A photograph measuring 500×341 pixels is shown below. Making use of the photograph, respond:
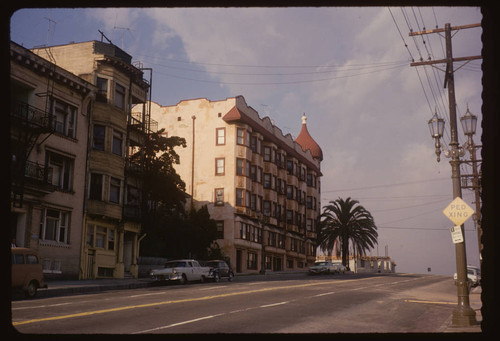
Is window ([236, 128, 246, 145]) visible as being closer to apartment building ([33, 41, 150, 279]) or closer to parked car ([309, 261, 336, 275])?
parked car ([309, 261, 336, 275])

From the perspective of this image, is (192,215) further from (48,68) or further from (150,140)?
(48,68)

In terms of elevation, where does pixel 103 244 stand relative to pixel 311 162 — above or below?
below

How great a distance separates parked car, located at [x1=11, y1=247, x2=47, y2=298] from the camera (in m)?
21.5

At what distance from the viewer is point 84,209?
3712 centimetres

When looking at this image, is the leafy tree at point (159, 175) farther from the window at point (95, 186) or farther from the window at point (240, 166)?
the window at point (240, 166)

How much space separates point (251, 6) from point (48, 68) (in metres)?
31.3

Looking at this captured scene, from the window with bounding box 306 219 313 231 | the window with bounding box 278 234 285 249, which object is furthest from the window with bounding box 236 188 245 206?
the window with bounding box 306 219 313 231

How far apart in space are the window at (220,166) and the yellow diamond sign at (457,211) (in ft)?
153

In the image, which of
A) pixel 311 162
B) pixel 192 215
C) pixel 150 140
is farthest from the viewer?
pixel 311 162

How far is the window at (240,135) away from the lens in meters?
61.1

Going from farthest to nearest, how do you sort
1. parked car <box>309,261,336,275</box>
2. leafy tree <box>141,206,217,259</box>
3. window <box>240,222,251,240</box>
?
window <box>240,222,251,240</box> → parked car <box>309,261,336,275</box> → leafy tree <box>141,206,217,259</box>

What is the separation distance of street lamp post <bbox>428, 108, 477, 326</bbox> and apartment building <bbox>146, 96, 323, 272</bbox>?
3842 cm

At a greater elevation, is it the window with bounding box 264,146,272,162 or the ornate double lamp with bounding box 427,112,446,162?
the window with bounding box 264,146,272,162

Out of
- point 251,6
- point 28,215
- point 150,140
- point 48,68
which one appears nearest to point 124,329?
point 251,6
